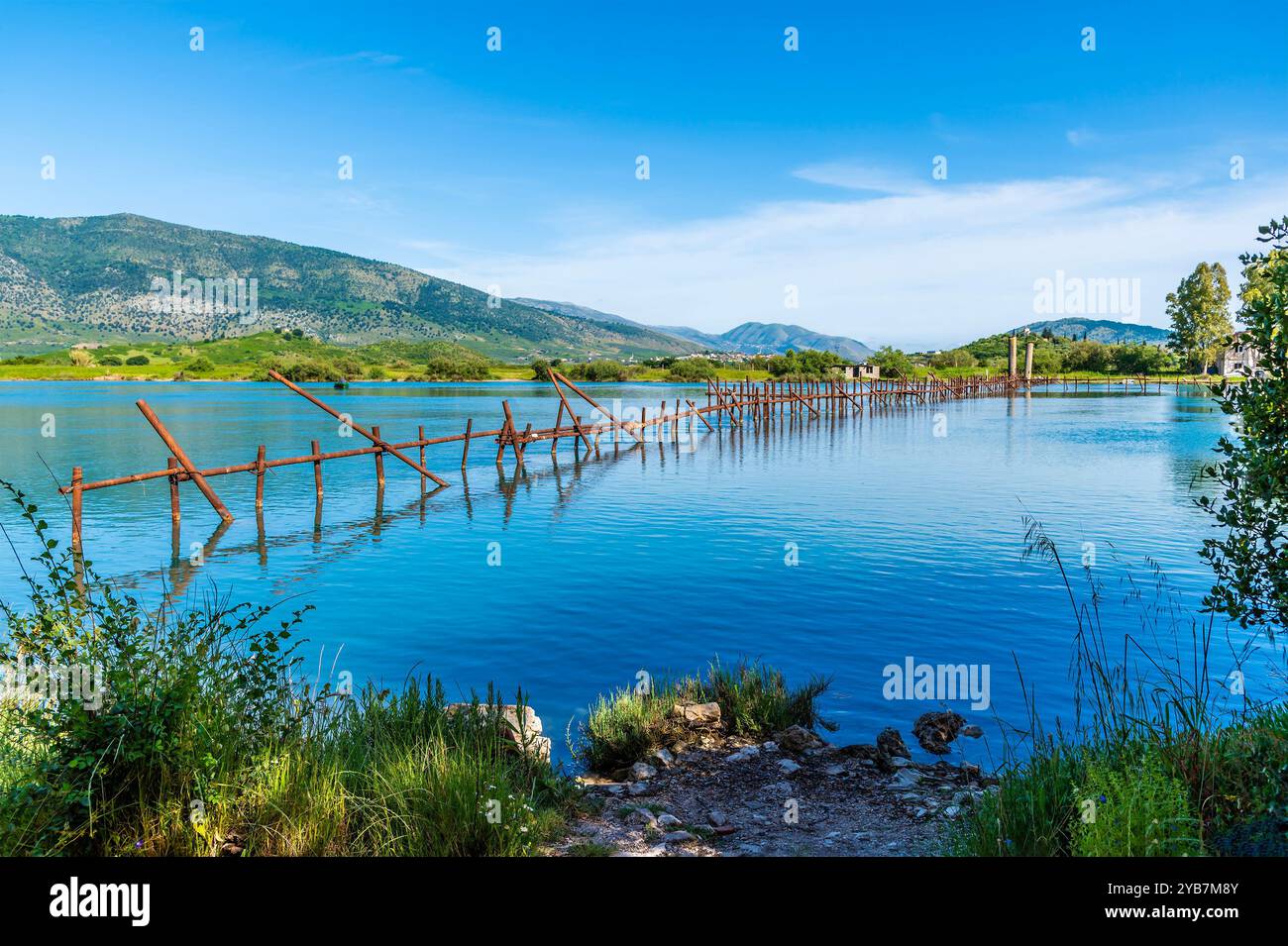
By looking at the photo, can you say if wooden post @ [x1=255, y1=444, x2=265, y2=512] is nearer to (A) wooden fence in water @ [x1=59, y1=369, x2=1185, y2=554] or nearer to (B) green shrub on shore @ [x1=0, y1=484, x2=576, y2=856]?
(A) wooden fence in water @ [x1=59, y1=369, x2=1185, y2=554]

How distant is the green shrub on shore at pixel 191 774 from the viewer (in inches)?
199

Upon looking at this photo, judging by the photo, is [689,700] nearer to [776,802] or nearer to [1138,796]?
[776,802]

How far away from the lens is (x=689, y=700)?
33.0 feet

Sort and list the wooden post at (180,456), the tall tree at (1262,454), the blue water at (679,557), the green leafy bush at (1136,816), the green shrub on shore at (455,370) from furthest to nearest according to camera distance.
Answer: the green shrub on shore at (455,370), the wooden post at (180,456), the blue water at (679,557), the tall tree at (1262,454), the green leafy bush at (1136,816)

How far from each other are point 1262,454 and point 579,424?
37.4 m

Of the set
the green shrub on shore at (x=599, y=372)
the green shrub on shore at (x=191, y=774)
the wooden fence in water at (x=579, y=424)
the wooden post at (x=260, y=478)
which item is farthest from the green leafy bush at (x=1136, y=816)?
the green shrub on shore at (x=599, y=372)

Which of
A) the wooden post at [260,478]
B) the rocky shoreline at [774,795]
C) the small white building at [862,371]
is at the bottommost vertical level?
the rocky shoreline at [774,795]

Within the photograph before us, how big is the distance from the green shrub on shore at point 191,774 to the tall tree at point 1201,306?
119706 mm

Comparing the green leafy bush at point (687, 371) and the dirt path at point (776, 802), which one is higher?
the green leafy bush at point (687, 371)

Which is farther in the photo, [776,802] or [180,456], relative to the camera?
[180,456]

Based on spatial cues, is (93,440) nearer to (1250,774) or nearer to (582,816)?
(582,816)

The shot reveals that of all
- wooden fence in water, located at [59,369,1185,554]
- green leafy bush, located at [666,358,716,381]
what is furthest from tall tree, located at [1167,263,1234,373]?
green leafy bush, located at [666,358,716,381]

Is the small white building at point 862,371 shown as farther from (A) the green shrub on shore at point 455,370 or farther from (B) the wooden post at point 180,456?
(B) the wooden post at point 180,456

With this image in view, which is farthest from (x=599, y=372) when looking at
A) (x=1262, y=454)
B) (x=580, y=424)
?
(x=1262, y=454)
